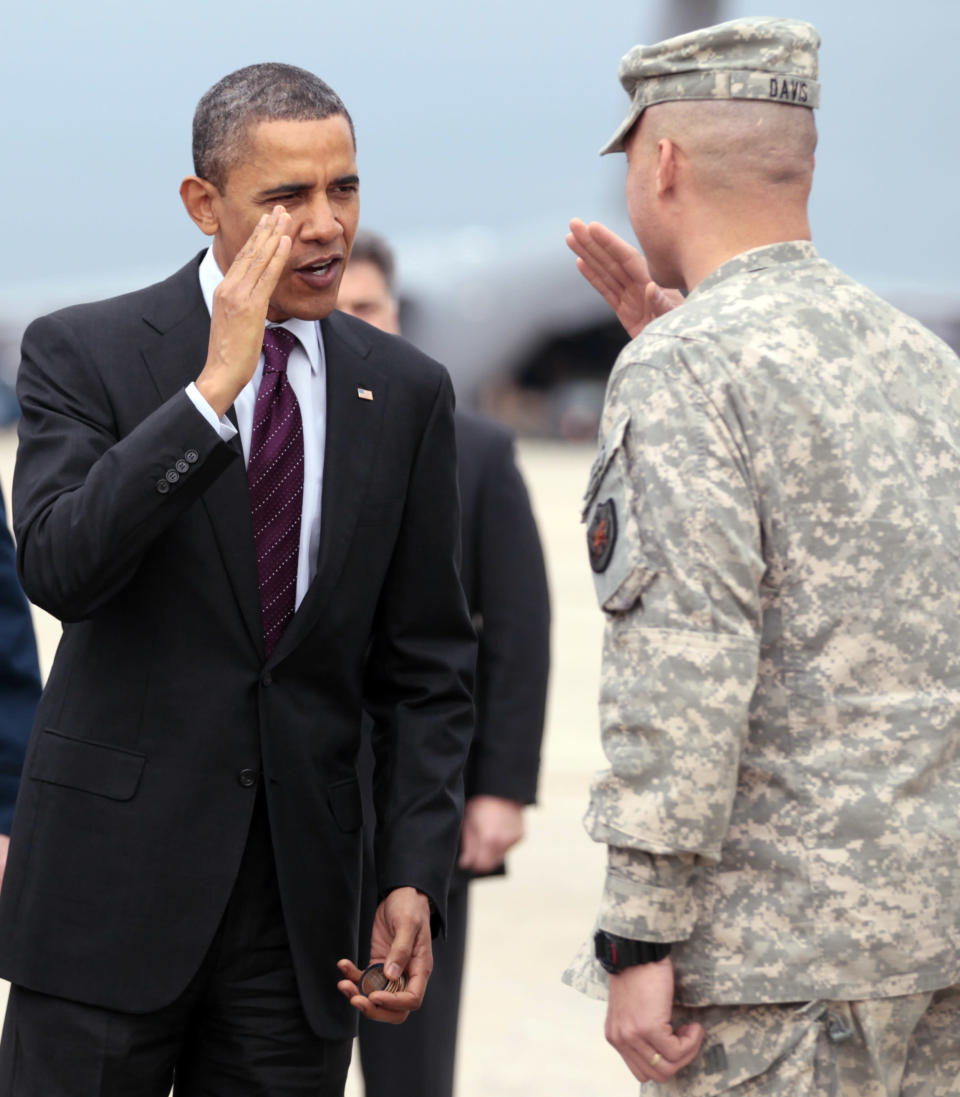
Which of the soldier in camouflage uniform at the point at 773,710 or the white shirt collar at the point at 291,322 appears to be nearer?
the soldier in camouflage uniform at the point at 773,710

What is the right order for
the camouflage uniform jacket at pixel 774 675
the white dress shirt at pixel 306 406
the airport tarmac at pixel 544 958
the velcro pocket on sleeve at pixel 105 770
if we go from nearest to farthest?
the camouflage uniform jacket at pixel 774 675 < the velcro pocket on sleeve at pixel 105 770 < the white dress shirt at pixel 306 406 < the airport tarmac at pixel 544 958

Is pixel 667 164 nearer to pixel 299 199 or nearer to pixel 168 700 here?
pixel 299 199

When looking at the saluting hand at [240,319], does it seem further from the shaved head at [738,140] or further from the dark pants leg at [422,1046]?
the dark pants leg at [422,1046]

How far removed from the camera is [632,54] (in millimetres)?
2295

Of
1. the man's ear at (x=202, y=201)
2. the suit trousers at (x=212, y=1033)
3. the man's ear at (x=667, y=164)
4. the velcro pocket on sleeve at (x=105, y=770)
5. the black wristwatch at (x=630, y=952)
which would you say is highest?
the man's ear at (x=667, y=164)

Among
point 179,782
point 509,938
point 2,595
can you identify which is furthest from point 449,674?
point 509,938

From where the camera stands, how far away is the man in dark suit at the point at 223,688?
2287mm

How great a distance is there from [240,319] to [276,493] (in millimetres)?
300

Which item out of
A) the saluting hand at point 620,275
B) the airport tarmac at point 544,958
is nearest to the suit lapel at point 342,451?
the saluting hand at point 620,275

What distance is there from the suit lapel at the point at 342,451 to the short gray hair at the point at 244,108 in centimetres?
29

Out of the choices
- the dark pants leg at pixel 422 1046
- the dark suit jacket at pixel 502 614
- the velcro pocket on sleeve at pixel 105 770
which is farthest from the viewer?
the dark suit jacket at pixel 502 614

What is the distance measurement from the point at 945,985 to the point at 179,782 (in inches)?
40.4

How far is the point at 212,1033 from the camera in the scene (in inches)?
94.0

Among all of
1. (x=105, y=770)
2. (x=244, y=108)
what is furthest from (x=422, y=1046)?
(x=244, y=108)
